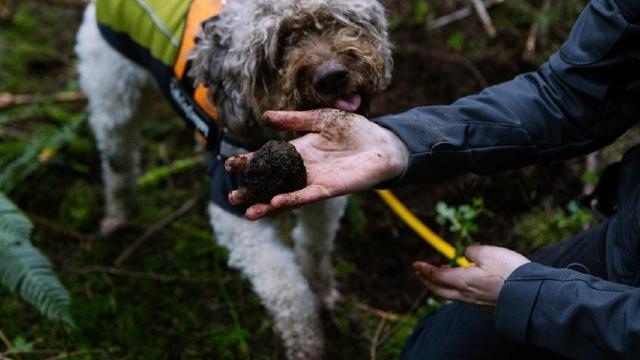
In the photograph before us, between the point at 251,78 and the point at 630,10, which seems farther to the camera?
the point at 251,78

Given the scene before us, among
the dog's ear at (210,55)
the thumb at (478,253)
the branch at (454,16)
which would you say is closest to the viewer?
the thumb at (478,253)

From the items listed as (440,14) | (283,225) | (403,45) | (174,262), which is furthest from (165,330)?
(440,14)

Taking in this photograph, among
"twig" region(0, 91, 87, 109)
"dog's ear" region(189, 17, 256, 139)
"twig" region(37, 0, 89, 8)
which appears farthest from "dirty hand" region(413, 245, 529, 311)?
"twig" region(37, 0, 89, 8)

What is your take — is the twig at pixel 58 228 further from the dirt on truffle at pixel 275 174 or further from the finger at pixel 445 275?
the finger at pixel 445 275

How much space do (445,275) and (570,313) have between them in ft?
1.67

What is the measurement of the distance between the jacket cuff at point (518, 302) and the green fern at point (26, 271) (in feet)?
6.56

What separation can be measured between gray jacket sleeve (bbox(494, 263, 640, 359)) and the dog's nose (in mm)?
986

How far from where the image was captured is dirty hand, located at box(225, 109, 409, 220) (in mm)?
2092

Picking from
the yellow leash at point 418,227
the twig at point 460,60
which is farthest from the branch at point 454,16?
the yellow leash at point 418,227

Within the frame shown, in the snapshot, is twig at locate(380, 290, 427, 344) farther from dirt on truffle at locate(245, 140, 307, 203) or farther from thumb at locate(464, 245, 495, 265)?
dirt on truffle at locate(245, 140, 307, 203)

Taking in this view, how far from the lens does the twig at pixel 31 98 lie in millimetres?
4957

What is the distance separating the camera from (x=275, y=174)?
207 cm

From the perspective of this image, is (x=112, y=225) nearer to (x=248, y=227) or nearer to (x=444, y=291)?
(x=248, y=227)

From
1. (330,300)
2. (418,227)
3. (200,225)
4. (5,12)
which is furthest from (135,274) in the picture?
(5,12)
